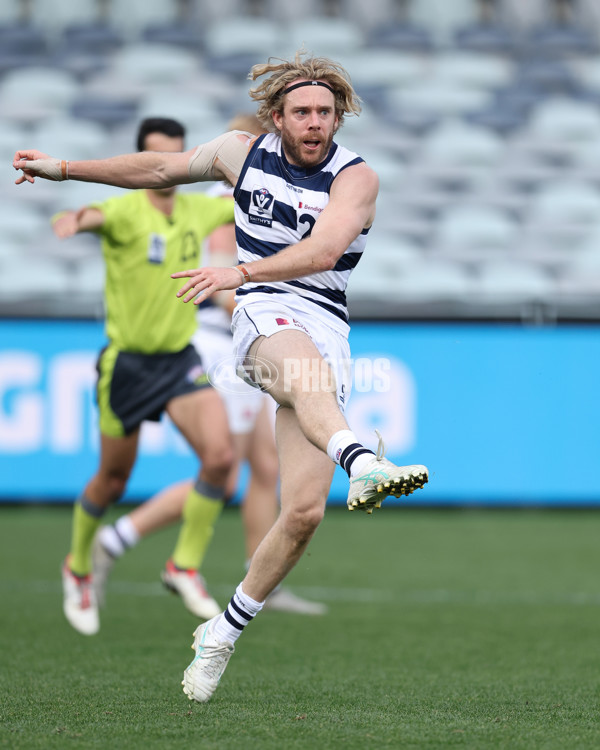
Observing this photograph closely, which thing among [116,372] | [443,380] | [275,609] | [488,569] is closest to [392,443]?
[443,380]

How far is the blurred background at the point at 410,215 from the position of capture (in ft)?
31.3

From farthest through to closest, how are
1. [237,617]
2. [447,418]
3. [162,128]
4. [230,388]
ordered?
1. [447,418]
2. [230,388]
3. [162,128]
4. [237,617]

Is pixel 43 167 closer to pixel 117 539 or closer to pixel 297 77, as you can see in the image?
pixel 297 77

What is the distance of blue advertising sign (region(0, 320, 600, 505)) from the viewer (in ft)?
31.2

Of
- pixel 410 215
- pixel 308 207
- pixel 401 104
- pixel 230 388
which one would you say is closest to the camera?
pixel 308 207

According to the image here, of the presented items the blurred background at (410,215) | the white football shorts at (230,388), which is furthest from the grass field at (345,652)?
the white football shorts at (230,388)

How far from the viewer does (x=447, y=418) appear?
9594 mm

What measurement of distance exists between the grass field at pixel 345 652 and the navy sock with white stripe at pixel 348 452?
76cm

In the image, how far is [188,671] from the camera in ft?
13.0

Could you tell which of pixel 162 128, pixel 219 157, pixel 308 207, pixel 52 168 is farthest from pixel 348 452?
pixel 162 128

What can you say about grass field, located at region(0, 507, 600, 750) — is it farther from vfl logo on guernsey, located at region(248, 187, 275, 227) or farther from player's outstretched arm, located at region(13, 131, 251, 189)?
player's outstretched arm, located at region(13, 131, 251, 189)

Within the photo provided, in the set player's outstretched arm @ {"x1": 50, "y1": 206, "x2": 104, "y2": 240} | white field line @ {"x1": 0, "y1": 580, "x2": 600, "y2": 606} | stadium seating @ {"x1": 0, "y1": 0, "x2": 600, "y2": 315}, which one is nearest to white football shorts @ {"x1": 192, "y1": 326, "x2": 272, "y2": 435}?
white field line @ {"x1": 0, "y1": 580, "x2": 600, "y2": 606}

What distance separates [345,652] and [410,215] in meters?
8.20

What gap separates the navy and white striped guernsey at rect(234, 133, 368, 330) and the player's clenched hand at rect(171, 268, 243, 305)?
1.35 feet
